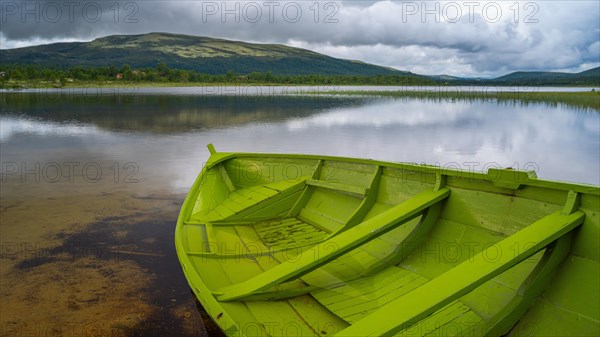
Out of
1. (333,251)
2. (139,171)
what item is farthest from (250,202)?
(139,171)

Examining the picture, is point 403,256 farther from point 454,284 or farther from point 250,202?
point 250,202

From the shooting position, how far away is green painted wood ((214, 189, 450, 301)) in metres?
3.56

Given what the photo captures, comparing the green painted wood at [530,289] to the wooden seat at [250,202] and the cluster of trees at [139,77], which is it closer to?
the wooden seat at [250,202]

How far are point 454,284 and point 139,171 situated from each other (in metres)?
11.7

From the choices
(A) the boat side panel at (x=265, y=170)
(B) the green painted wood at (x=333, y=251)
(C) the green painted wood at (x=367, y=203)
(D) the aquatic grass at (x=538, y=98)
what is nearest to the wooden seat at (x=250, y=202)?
(A) the boat side panel at (x=265, y=170)

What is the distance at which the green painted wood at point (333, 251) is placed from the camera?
3562 millimetres

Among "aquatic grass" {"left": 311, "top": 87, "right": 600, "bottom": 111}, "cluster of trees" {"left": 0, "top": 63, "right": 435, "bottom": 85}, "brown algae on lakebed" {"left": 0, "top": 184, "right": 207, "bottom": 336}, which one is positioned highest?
"cluster of trees" {"left": 0, "top": 63, "right": 435, "bottom": 85}

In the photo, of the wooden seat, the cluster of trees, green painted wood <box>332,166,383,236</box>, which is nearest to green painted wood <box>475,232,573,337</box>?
green painted wood <box>332,166,383,236</box>

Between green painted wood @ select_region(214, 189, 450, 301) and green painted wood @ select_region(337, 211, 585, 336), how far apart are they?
1.00m

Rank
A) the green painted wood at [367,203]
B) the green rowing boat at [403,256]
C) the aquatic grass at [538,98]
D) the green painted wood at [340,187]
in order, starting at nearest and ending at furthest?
the green rowing boat at [403,256], the green painted wood at [367,203], the green painted wood at [340,187], the aquatic grass at [538,98]

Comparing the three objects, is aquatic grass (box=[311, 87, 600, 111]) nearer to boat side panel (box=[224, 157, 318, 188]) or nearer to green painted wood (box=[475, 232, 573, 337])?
boat side panel (box=[224, 157, 318, 188])

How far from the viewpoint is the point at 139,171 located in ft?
41.8

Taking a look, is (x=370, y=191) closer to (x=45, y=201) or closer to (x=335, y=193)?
(x=335, y=193)

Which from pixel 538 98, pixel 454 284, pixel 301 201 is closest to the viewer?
pixel 454 284
